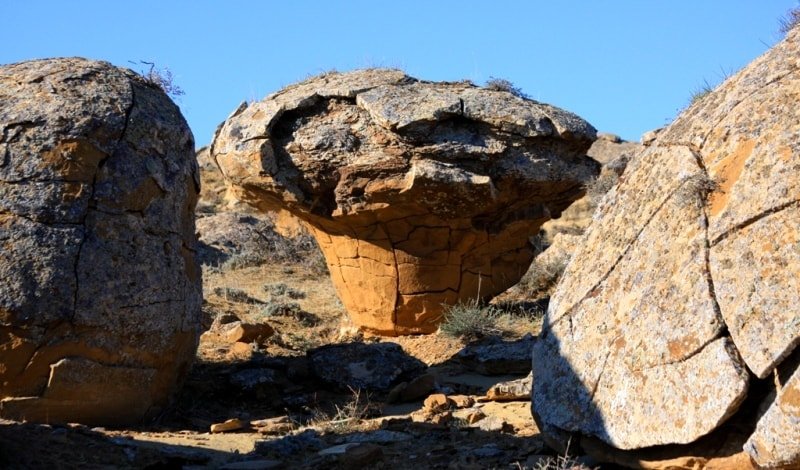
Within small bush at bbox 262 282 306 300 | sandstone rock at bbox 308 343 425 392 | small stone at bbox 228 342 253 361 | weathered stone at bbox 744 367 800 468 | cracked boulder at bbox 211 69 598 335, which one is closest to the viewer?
weathered stone at bbox 744 367 800 468

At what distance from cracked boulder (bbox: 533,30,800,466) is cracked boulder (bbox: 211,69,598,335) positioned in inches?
176

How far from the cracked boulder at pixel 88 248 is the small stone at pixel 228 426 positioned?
1.51ft

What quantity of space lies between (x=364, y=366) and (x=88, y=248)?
2.67 m

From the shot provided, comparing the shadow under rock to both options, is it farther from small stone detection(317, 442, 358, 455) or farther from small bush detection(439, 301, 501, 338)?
small bush detection(439, 301, 501, 338)

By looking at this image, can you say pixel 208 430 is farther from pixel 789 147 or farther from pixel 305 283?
pixel 305 283

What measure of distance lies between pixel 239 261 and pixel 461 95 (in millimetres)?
7369

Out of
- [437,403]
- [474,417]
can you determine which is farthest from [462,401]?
[474,417]

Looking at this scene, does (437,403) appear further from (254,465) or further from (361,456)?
(254,465)

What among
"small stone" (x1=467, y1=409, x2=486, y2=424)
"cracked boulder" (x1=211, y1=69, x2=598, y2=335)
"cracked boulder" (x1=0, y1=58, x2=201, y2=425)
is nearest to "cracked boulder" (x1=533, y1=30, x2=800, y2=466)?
"small stone" (x1=467, y1=409, x2=486, y2=424)

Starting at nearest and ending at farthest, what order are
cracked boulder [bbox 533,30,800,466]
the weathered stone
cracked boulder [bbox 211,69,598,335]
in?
the weathered stone → cracked boulder [bbox 533,30,800,466] → cracked boulder [bbox 211,69,598,335]

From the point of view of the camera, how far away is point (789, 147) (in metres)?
4.17

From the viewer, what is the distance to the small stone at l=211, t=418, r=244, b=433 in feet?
22.3

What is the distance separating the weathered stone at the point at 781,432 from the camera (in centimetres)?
360

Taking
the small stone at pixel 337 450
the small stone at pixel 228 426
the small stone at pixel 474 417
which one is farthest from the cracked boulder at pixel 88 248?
the small stone at pixel 474 417
